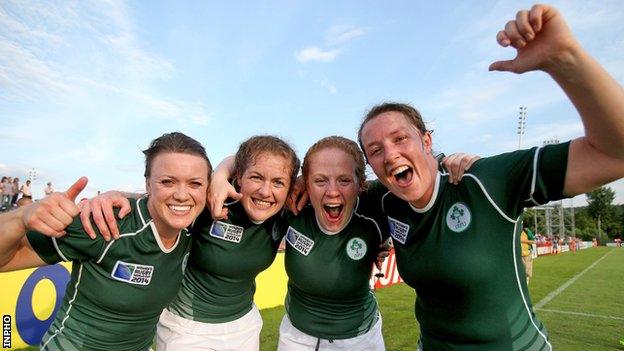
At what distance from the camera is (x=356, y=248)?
3375 millimetres

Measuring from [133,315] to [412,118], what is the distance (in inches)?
97.2

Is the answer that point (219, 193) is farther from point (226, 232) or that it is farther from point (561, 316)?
point (561, 316)

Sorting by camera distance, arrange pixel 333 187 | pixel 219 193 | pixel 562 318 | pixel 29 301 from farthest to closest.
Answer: pixel 562 318
pixel 29 301
pixel 333 187
pixel 219 193

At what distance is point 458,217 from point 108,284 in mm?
2379

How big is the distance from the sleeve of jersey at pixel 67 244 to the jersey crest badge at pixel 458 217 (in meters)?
2.33

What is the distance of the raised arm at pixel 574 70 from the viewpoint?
5.30 feet

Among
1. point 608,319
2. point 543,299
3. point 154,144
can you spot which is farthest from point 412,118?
point 543,299

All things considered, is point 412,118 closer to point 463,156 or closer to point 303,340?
point 463,156

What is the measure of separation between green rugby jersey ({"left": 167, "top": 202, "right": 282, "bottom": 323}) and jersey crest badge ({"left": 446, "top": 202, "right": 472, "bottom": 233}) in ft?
5.61

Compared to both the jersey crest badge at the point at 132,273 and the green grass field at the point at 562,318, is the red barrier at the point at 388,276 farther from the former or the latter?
the jersey crest badge at the point at 132,273

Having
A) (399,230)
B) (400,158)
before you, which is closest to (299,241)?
(399,230)

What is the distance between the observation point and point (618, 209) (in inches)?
4045

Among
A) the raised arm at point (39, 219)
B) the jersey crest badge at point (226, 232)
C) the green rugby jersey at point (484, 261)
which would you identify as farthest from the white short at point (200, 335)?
the green rugby jersey at point (484, 261)

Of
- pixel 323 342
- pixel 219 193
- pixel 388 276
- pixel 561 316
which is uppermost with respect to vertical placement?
pixel 219 193
